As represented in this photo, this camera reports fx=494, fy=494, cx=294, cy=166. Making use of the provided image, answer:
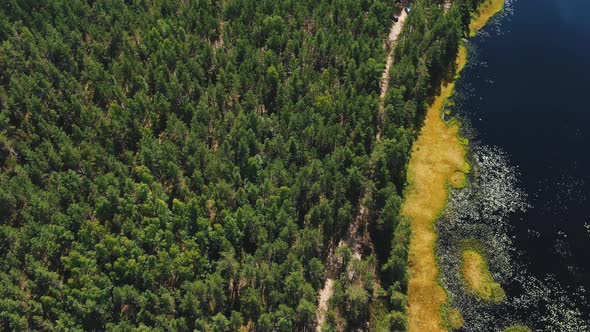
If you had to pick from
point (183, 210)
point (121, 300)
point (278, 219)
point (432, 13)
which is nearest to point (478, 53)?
point (432, 13)

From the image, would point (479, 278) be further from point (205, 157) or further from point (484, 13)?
point (484, 13)

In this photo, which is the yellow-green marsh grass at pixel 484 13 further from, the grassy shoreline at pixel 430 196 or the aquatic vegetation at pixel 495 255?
the aquatic vegetation at pixel 495 255

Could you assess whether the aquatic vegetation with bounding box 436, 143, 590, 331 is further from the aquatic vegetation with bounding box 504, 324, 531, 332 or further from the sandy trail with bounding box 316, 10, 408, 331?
the sandy trail with bounding box 316, 10, 408, 331

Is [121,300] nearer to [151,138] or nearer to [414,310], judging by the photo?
[151,138]

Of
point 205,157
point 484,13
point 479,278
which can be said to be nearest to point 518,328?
point 479,278

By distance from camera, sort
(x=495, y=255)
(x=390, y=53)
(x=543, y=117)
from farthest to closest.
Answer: (x=390, y=53), (x=543, y=117), (x=495, y=255)

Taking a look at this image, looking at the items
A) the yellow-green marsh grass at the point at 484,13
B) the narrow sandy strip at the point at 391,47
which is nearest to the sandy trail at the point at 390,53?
the narrow sandy strip at the point at 391,47
